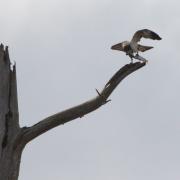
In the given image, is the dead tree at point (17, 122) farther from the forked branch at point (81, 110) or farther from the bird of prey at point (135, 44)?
the bird of prey at point (135, 44)

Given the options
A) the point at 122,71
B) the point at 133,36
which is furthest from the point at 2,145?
the point at 133,36

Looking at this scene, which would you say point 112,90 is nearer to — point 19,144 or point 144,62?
point 144,62

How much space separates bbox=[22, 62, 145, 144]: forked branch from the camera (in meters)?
12.0

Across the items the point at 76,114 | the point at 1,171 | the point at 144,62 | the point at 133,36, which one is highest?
the point at 133,36

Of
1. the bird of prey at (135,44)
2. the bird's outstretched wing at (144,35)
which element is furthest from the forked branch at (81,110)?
the bird's outstretched wing at (144,35)

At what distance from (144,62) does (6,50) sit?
287cm

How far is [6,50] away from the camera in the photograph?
12.6m

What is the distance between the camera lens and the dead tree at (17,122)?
11.9 meters

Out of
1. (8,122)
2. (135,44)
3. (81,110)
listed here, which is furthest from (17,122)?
(135,44)

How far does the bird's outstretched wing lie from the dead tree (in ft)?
3.06

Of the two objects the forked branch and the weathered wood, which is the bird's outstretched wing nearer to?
→ the forked branch

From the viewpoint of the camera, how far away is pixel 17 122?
40.0ft

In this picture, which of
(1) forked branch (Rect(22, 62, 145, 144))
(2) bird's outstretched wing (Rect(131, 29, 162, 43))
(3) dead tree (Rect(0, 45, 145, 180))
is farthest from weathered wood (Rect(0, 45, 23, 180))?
(2) bird's outstretched wing (Rect(131, 29, 162, 43))

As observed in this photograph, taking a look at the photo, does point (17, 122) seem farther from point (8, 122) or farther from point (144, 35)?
point (144, 35)
